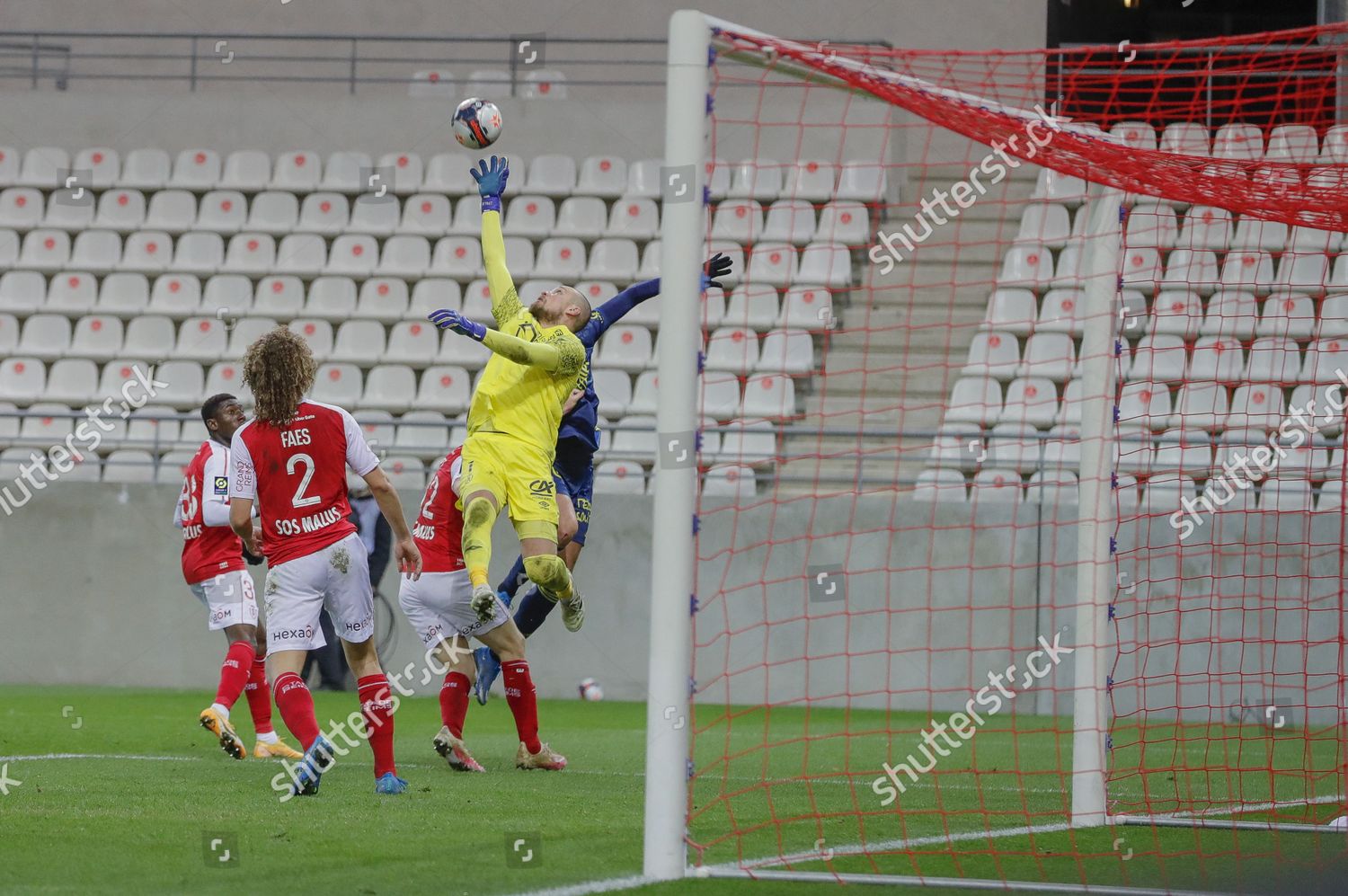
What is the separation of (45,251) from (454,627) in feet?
34.3

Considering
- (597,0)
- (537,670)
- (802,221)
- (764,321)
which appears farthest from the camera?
(597,0)

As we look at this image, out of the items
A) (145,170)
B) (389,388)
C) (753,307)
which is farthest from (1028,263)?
(145,170)

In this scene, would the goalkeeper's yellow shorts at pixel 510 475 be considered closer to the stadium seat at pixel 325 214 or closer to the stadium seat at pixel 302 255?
the stadium seat at pixel 302 255

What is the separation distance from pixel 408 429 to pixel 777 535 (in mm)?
3534

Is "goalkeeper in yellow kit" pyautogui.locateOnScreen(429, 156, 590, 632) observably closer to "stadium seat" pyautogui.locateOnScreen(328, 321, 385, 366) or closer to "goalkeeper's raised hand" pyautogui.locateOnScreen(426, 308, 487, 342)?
"goalkeeper's raised hand" pyautogui.locateOnScreen(426, 308, 487, 342)

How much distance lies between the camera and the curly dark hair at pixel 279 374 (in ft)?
18.9

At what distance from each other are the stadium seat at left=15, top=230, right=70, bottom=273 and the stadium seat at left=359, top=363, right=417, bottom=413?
362cm

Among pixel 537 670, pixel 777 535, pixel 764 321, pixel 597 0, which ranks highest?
pixel 597 0

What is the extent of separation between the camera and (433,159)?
15562mm

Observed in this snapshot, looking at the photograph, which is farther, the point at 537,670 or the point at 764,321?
the point at 764,321

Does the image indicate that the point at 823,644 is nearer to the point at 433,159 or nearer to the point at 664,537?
Result: the point at 433,159

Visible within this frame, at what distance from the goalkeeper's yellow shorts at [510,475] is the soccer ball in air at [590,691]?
598 centimetres

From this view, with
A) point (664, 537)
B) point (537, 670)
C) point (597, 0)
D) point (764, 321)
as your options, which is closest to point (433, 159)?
point (597, 0)

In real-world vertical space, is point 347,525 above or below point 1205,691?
above
